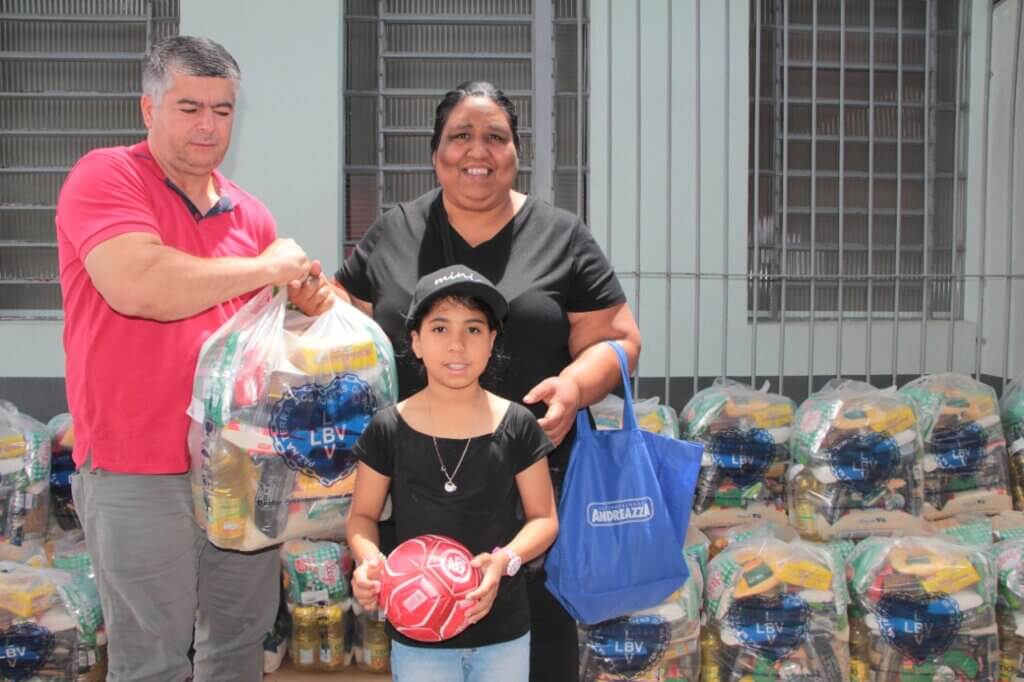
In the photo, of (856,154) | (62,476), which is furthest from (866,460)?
(62,476)

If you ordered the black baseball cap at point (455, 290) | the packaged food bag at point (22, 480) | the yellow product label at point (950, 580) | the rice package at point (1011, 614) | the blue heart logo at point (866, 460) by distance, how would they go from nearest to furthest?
the black baseball cap at point (455, 290) → the yellow product label at point (950, 580) → the rice package at point (1011, 614) → the packaged food bag at point (22, 480) → the blue heart logo at point (866, 460)

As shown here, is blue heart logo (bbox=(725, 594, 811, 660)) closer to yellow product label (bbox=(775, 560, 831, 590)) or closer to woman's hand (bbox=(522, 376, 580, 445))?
yellow product label (bbox=(775, 560, 831, 590))

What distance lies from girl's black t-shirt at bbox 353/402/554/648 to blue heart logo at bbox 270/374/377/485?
0.33 feet

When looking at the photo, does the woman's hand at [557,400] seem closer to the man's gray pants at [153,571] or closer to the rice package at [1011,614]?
the man's gray pants at [153,571]

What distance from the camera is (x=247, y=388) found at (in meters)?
1.81

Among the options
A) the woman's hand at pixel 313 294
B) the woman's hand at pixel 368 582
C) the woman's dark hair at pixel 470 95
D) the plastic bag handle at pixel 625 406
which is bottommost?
the woman's hand at pixel 368 582

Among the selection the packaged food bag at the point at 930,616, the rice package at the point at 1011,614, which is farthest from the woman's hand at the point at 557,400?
the rice package at the point at 1011,614

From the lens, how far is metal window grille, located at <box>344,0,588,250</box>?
500 centimetres

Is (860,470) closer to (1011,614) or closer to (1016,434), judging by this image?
(1011,614)

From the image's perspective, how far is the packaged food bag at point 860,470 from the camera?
3182mm

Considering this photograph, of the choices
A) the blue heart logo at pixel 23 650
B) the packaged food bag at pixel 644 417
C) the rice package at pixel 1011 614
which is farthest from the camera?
the packaged food bag at pixel 644 417

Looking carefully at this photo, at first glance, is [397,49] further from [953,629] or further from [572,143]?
[953,629]

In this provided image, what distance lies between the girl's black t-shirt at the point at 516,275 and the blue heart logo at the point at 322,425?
0.18 meters

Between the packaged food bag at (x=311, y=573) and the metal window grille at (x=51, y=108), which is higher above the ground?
the metal window grille at (x=51, y=108)
